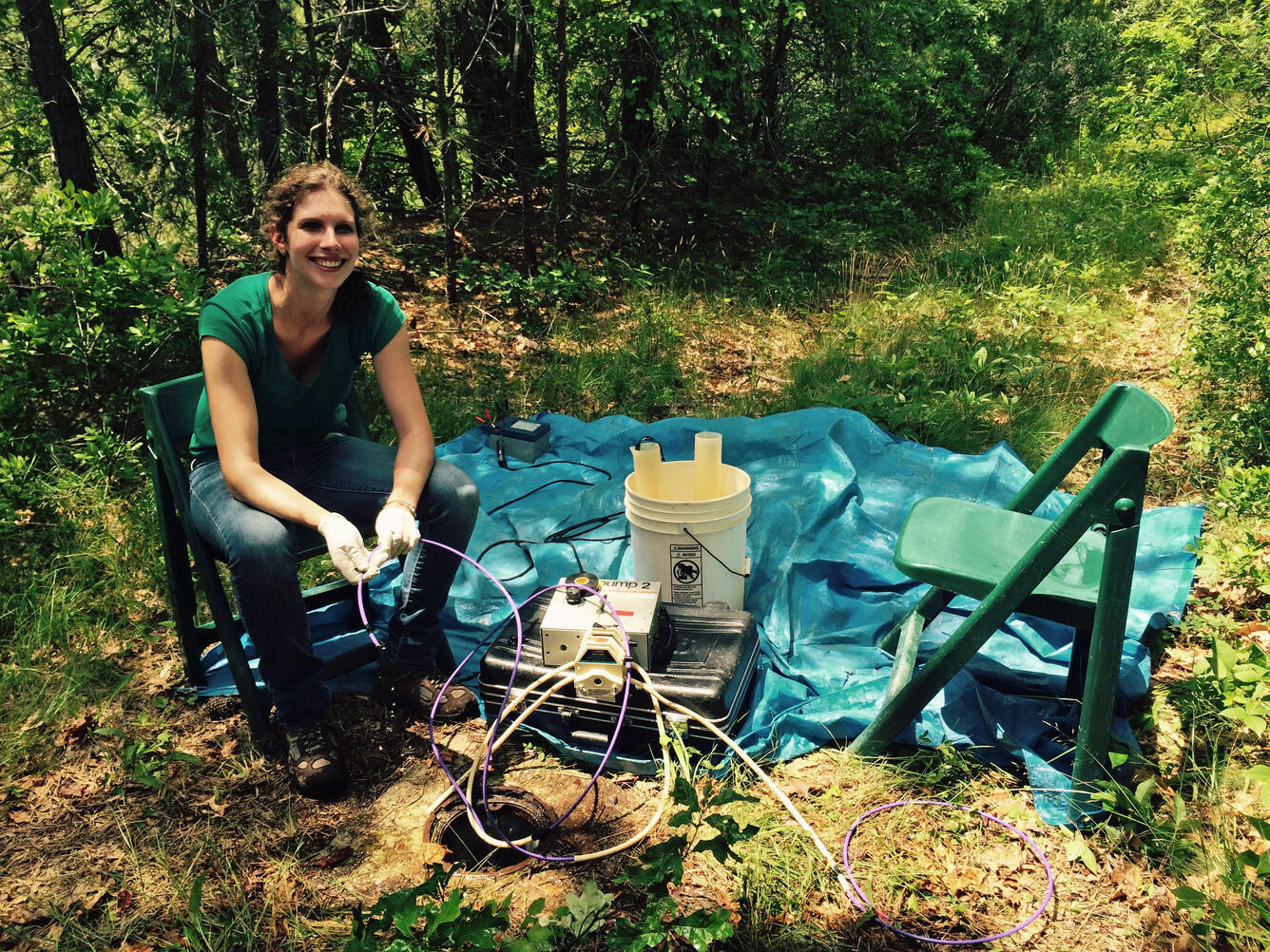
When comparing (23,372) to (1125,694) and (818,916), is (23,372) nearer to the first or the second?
(818,916)

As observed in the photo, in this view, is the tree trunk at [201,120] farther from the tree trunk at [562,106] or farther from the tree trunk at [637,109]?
the tree trunk at [637,109]

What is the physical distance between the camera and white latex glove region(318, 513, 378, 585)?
213 centimetres

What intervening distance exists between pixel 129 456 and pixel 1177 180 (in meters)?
5.69

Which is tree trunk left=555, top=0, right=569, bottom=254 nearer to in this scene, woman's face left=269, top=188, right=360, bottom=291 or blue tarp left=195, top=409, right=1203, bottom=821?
blue tarp left=195, top=409, right=1203, bottom=821

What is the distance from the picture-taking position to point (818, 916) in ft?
6.10

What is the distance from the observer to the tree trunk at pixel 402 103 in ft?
17.5

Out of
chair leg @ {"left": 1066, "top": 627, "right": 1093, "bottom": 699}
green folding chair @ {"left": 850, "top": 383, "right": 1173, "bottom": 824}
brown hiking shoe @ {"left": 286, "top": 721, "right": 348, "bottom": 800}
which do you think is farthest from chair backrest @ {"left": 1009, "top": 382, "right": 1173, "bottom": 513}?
brown hiking shoe @ {"left": 286, "top": 721, "right": 348, "bottom": 800}

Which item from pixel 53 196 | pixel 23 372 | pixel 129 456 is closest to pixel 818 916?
pixel 129 456

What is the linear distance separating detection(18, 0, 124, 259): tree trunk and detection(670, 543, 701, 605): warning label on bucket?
282cm

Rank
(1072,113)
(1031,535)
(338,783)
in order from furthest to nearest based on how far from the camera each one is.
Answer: (1072,113)
(1031,535)
(338,783)

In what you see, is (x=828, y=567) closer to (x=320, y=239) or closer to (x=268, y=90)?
(x=320, y=239)

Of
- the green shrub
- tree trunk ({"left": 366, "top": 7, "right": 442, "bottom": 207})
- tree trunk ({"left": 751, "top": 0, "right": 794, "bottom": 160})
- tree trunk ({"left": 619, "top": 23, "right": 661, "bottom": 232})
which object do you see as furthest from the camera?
tree trunk ({"left": 751, "top": 0, "right": 794, "bottom": 160})

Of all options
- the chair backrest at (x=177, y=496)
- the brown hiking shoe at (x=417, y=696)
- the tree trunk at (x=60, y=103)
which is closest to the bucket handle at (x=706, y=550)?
the brown hiking shoe at (x=417, y=696)

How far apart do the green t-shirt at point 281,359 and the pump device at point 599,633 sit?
0.95m
